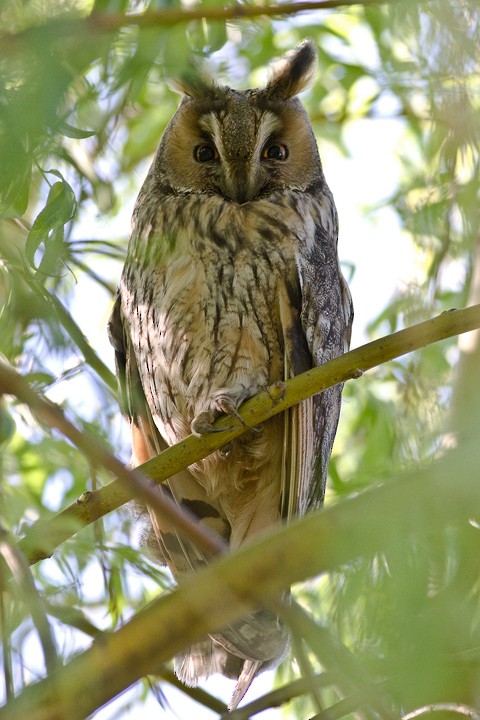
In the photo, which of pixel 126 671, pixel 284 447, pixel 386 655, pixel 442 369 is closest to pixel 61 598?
pixel 126 671

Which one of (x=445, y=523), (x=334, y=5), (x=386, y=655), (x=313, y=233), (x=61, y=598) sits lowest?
(x=386, y=655)

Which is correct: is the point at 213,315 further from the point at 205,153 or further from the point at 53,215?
the point at 53,215

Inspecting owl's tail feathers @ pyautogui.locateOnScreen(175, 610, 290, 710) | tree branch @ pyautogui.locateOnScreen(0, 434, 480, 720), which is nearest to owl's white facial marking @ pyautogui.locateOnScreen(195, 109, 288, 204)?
owl's tail feathers @ pyautogui.locateOnScreen(175, 610, 290, 710)

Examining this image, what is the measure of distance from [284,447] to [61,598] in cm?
73

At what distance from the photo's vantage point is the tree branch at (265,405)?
4.40 ft

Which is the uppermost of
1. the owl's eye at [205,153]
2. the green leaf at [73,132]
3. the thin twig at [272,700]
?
the owl's eye at [205,153]

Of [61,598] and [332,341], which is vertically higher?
[332,341]

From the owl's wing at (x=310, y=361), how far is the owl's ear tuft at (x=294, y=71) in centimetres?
46

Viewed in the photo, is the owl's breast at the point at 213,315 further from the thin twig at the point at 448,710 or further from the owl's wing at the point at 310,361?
the thin twig at the point at 448,710

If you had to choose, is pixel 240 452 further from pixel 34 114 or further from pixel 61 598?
pixel 34 114

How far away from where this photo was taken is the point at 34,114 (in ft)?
3.26

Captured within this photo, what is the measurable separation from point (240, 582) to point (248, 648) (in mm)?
1072

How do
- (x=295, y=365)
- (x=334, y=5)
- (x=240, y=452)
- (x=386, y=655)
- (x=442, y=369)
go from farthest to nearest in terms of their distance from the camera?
(x=442, y=369) < (x=240, y=452) < (x=295, y=365) < (x=334, y=5) < (x=386, y=655)

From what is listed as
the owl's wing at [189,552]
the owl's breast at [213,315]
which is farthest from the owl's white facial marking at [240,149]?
the owl's wing at [189,552]
